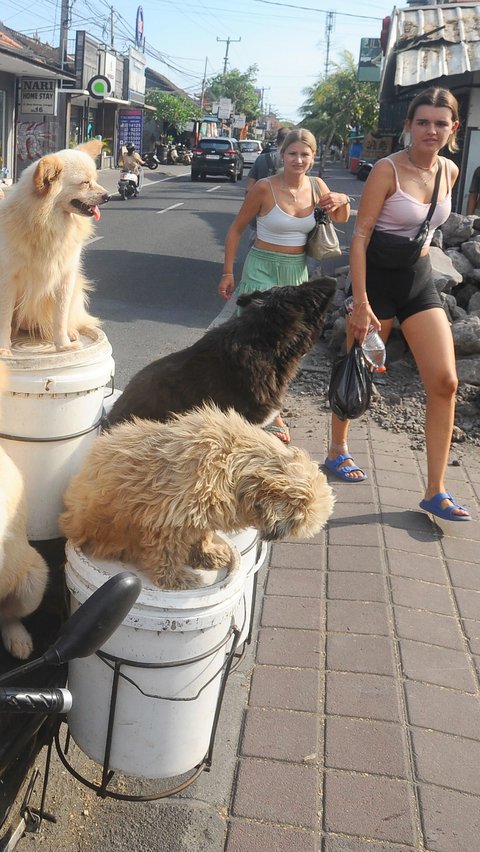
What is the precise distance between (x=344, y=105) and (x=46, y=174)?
46.1 metres

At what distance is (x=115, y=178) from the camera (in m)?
36.2

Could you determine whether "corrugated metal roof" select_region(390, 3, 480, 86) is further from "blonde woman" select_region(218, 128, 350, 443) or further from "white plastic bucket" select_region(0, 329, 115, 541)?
"white plastic bucket" select_region(0, 329, 115, 541)

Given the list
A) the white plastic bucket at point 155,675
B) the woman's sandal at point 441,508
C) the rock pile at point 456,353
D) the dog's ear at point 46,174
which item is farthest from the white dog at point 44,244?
the rock pile at point 456,353

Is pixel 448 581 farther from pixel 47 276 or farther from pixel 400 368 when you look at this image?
pixel 400 368

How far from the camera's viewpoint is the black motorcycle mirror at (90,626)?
164 centimetres

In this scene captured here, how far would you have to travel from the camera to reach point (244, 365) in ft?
12.7

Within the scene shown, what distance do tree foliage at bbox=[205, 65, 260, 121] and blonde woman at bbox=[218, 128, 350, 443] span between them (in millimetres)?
114888

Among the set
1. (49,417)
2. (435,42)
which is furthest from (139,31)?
(49,417)

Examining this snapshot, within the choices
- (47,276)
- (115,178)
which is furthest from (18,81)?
(47,276)

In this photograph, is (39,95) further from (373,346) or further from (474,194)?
(373,346)

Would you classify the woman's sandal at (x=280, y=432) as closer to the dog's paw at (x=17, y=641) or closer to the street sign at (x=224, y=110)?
the dog's paw at (x=17, y=641)

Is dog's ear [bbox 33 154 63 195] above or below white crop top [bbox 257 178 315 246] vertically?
above

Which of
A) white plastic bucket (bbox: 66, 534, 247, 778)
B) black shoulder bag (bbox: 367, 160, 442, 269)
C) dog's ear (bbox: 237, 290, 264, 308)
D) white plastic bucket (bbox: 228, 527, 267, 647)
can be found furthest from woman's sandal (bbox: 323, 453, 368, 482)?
white plastic bucket (bbox: 66, 534, 247, 778)

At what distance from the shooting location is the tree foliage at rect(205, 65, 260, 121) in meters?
113
